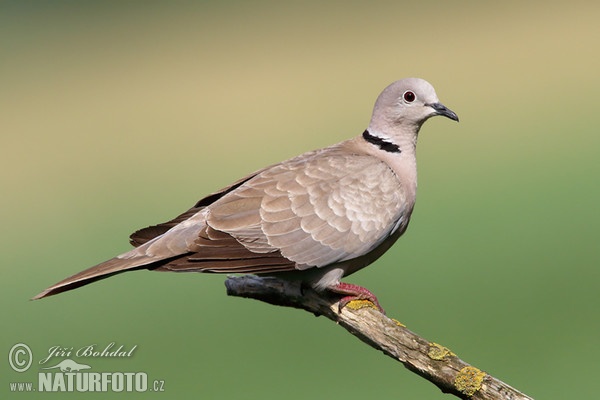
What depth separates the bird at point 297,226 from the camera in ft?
15.2

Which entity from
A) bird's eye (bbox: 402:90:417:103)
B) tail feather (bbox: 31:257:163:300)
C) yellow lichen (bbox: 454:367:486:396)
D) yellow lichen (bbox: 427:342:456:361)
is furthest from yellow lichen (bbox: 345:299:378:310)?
bird's eye (bbox: 402:90:417:103)

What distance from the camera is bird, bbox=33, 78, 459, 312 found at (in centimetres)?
464

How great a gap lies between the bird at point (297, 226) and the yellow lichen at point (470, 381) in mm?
768

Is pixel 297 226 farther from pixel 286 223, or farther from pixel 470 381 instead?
pixel 470 381

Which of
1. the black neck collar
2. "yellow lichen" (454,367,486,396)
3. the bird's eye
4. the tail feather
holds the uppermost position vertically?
the bird's eye

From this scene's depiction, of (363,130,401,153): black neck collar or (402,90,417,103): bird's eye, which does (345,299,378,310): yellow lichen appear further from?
(402,90,417,103): bird's eye

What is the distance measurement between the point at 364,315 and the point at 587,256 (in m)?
5.22

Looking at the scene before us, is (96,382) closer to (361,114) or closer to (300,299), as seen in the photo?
(300,299)

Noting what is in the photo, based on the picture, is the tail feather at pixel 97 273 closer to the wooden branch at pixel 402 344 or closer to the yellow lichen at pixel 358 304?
the wooden branch at pixel 402 344

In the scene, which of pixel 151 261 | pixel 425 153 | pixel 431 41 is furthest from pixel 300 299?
pixel 431 41

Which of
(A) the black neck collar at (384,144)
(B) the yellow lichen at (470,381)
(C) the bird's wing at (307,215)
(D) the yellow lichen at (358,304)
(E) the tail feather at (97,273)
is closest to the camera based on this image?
(B) the yellow lichen at (470,381)

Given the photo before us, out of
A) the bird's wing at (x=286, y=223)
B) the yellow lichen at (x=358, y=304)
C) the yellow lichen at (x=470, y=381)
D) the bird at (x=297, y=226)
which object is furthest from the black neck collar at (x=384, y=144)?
the yellow lichen at (x=470, y=381)

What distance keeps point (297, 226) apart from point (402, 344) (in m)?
0.90

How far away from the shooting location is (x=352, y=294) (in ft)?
15.5
